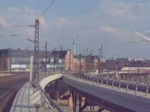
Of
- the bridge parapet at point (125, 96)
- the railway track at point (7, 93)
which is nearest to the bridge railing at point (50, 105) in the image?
the railway track at point (7, 93)

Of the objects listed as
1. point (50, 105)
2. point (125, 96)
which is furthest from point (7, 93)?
point (50, 105)

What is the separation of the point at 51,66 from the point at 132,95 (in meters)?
121

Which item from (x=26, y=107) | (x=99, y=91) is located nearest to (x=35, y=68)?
(x=99, y=91)

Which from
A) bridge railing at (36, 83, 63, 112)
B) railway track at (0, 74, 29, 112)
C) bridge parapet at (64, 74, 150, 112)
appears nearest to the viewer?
bridge railing at (36, 83, 63, 112)

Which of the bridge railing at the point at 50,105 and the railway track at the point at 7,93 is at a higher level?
the bridge railing at the point at 50,105

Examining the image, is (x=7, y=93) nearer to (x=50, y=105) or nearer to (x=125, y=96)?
(x=125, y=96)

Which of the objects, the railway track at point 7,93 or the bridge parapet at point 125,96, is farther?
the bridge parapet at point 125,96

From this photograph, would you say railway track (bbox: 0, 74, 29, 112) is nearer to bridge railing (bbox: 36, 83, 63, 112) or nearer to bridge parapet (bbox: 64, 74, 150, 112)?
bridge railing (bbox: 36, 83, 63, 112)

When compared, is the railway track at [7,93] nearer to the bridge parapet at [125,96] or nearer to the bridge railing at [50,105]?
the bridge railing at [50,105]

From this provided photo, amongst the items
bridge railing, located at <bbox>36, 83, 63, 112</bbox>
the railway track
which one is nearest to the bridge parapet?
the railway track

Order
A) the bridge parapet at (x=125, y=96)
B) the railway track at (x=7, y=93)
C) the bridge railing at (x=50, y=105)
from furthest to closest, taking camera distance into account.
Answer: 1. the bridge parapet at (x=125, y=96)
2. the railway track at (x=7, y=93)
3. the bridge railing at (x=50, y=105)

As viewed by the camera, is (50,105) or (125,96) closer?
(50,105)

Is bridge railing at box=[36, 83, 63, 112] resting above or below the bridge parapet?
above

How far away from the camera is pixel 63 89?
105 meters
